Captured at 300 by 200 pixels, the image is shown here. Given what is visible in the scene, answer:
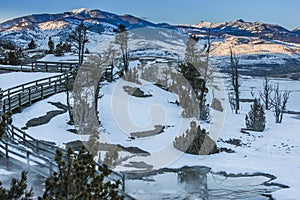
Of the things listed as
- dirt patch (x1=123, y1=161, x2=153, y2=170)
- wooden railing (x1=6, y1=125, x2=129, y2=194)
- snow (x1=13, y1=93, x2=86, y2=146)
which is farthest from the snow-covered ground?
wooden railing (x1=6, y1=125, x2=129, y2=194)

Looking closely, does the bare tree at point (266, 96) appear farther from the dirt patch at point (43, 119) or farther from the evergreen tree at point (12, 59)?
the evergreen tree at point (12, 59)

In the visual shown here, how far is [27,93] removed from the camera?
21672mm

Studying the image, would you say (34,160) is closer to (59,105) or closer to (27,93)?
(59,105)

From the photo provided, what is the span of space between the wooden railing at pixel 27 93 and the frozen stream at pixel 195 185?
8281 millimetres

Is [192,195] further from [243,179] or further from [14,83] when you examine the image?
[14,83]

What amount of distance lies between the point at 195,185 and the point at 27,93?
12144 millimetres

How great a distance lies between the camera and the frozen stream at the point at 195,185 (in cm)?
1212

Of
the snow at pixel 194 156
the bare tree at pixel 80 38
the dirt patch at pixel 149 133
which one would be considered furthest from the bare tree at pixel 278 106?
the bare tree at pixel 80 38

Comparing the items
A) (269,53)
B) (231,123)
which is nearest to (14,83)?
(231,123)

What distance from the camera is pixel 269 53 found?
602 ft

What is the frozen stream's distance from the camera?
12.1 meters

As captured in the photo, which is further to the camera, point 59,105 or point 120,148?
point 59,105

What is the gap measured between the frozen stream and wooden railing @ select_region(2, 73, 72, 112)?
326 inches

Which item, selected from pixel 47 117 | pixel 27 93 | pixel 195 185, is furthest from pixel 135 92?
pixel 195 185
